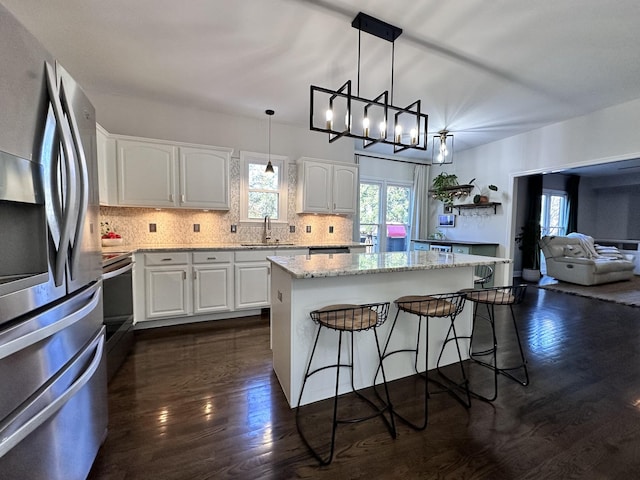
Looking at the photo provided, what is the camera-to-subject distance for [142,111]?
143 inches

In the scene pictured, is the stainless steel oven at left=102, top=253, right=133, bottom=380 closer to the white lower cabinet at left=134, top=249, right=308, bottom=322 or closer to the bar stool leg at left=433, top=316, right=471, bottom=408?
the white lower cabinet at left=134, top=249, right=308, bottom=322

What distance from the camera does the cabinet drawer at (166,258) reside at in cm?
313

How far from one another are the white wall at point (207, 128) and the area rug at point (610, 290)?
4708 millimetres

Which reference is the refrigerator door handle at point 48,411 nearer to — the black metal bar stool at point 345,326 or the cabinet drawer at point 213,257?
the black metal bar stool at point 345,326

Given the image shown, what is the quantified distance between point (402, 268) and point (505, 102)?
10.8 feet

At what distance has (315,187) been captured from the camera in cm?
430

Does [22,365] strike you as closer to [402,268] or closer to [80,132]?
[80,132]

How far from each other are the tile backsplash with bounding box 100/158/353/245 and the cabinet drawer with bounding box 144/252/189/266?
61 cm

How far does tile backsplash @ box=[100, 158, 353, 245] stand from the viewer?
11.8 ft

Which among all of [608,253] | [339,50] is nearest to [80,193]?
[339,50]

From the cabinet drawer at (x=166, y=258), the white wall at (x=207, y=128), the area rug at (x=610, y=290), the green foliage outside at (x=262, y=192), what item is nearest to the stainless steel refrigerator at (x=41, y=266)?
the cabinet drawer at (x=166, y=258)

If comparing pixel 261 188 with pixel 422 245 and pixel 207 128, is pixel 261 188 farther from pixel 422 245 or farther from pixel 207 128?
pixel 422 245

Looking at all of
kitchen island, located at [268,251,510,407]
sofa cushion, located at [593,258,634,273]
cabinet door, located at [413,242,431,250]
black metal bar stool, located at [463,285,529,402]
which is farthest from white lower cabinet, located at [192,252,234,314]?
sofa cushion, located at [593,258,634,273]

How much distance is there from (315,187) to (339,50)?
1957mm
